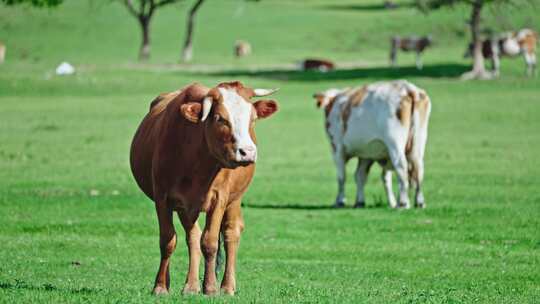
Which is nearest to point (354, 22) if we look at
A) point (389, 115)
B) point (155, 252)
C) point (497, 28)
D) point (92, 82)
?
point (497, 28)

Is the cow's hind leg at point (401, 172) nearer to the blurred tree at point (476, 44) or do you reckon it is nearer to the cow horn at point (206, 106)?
the cow horn at point (206, 106)

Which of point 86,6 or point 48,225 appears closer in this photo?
point 48,225

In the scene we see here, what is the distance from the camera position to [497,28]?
7619 cm

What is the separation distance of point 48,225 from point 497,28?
61639mm

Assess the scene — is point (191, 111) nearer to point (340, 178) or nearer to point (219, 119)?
point (219, 119)

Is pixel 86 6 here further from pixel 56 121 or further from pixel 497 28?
pixel 56 121

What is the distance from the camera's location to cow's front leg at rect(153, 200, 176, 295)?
34.6ft

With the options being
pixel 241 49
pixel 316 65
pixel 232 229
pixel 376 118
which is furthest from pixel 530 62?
pixel 232 229

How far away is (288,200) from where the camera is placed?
74.5ft

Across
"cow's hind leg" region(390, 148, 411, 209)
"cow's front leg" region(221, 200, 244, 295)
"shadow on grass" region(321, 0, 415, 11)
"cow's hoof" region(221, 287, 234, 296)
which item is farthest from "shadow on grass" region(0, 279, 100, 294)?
"shadow on grass" region(321, 0, 415, 11)

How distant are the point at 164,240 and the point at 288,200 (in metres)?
12.1

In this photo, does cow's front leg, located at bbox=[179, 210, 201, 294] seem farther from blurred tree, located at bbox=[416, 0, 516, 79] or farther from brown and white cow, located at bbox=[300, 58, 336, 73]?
brown and white cow, located at bbox=[300, 58, 336, 73]

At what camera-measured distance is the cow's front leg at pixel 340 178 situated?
21797 mm

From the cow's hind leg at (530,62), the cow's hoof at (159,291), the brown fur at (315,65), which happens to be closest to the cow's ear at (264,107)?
the cow's hoof at (159,291)
